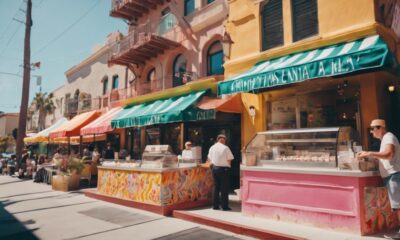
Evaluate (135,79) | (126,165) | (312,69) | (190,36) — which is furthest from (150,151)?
(135,79)

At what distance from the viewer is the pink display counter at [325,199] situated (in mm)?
4816

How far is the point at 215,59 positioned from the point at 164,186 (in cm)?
695

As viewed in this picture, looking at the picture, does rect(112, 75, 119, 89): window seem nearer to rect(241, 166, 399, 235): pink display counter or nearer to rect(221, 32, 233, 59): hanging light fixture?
rect(221, 32, 233, 59): hanging light fixture

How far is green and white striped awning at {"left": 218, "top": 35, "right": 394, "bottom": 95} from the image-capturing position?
555 cm

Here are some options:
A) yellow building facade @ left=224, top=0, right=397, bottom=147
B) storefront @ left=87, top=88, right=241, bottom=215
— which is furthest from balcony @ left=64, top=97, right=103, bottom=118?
yellow building facade @ left=224, top=0, right=397, bottom=147

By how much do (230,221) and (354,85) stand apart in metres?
4.61

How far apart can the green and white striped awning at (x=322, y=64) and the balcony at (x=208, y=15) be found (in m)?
4.38

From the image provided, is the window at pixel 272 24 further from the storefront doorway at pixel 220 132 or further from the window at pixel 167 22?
the window at pixel 167 22

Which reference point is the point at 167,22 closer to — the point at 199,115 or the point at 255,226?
the point at 199,115

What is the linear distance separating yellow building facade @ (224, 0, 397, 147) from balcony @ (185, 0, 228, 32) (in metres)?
1.23

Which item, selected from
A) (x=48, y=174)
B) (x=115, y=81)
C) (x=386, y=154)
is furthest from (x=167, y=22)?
(x=386, y=154)

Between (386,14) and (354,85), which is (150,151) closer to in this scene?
(354,85)

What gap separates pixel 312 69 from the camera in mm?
6309

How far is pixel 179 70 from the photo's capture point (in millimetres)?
14375
